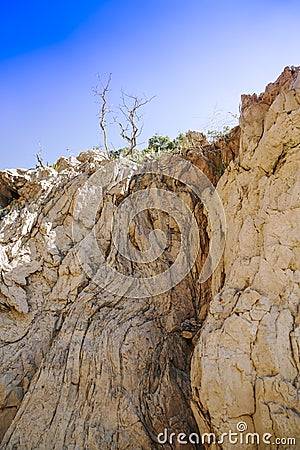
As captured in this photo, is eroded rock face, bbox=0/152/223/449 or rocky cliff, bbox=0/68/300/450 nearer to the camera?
rocky cliff, bbox=0/68/300/450

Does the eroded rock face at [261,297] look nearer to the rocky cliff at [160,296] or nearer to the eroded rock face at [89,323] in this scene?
the rocky cliff at [160,296]

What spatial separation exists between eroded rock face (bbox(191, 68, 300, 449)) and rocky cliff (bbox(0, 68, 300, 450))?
0.01 metres

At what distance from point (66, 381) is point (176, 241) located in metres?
2.97

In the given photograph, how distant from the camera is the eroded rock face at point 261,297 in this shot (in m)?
3.70

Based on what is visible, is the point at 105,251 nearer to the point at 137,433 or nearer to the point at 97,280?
the point at 97,280

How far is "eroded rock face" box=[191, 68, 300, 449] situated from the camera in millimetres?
3695

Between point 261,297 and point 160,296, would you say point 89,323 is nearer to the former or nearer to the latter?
point 160,296

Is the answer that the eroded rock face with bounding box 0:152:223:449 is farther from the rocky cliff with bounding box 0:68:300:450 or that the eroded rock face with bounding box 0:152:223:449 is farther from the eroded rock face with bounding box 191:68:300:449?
the eroded rock face with bounding box 191:68:300:449

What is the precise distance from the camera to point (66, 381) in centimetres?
544

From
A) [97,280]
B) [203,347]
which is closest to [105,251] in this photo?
[97,280]

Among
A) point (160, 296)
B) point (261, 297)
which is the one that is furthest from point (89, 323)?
point (261, 297)

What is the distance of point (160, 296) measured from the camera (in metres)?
6.33

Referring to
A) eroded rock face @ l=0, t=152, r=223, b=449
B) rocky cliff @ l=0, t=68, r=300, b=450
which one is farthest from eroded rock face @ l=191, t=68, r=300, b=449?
eroded rock face @ l=0, t=152, r=223, b=449

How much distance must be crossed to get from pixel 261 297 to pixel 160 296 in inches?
97.1
